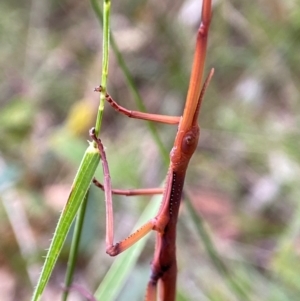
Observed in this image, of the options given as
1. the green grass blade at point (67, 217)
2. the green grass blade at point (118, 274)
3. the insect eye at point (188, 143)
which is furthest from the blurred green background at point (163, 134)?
the green grass blade at point (67, 217)

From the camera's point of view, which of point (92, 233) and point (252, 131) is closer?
point (92, 233)

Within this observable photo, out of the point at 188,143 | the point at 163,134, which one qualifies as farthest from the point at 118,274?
the point at 163,134

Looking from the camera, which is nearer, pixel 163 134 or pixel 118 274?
pixel 118 274

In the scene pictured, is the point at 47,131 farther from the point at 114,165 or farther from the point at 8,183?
the point at 8,183

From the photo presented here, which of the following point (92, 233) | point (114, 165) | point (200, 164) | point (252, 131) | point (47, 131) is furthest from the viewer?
point (47, 131)

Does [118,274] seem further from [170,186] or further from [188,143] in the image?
[188,143]

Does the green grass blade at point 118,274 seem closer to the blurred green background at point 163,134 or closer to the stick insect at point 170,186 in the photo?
the stick insect at point 170,186

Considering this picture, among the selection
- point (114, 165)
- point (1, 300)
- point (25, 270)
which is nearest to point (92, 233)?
point (114, 165)
